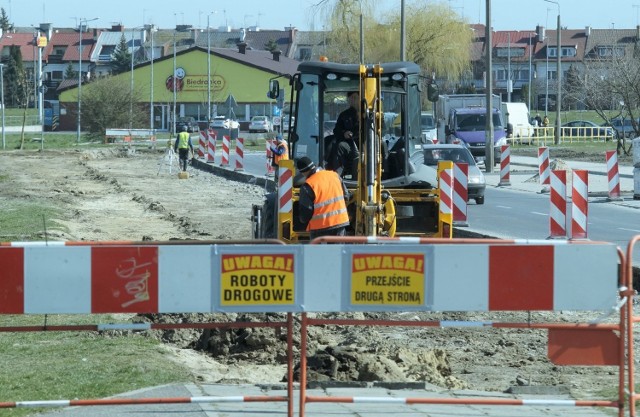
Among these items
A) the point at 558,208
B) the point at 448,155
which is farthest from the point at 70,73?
the point at 558,208

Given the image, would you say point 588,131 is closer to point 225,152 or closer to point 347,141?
point 225,152

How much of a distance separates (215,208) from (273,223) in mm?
13759

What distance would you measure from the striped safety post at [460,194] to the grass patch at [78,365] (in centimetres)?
1108

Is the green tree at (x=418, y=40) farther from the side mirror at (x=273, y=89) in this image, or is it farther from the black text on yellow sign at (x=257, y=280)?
the black text on yellow sign at (x=257, y=280)

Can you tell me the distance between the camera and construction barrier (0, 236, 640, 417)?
23.8 feet

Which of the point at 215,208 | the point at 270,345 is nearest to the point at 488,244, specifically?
the point at 270,345

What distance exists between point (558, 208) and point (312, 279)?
42.7 ft

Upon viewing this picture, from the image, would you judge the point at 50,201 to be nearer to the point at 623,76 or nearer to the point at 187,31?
the point at 623,76

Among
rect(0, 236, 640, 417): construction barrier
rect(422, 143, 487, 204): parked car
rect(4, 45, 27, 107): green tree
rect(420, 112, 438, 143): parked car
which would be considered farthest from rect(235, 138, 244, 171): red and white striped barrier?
rect(4, 45, 27, 107): green tree

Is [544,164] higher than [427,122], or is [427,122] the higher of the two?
[427,122]

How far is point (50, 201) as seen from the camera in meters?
31.0

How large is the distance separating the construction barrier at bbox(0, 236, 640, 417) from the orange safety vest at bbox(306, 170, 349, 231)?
5.52 m

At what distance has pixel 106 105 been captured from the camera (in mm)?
79875

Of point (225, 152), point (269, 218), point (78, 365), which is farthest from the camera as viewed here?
point (225, 152)
